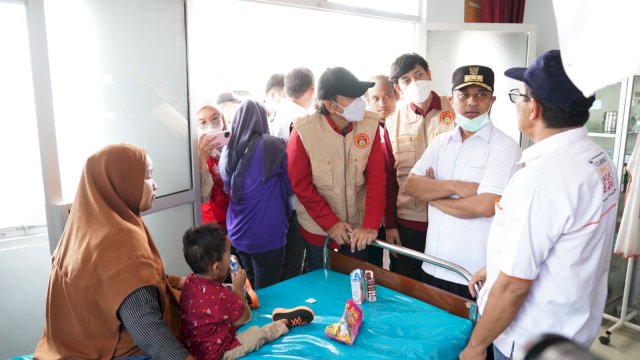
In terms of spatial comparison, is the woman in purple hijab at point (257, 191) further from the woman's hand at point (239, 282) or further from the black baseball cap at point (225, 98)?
the black baseball cap at point (225, 98)

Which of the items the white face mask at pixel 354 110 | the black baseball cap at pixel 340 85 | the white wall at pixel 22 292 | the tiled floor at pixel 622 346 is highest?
the black baseball cap at pixel 340 85

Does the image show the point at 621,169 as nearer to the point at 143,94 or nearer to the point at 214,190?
the point at 214,190

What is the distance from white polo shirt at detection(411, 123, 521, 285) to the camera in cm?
201

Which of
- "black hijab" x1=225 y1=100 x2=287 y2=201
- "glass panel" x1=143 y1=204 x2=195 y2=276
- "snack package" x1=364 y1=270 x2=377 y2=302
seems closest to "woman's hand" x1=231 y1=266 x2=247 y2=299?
"snack package" x1=364 y1=270 x2=377 y2=302

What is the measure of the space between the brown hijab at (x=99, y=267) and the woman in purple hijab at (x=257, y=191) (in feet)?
3.32

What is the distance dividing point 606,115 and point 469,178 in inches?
91.8

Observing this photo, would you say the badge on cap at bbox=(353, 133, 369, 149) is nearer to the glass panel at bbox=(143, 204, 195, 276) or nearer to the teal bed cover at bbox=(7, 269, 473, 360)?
the teal bed cover at bbox=(7, 269, 473, 360)

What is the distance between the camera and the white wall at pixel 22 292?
2352 millimetres

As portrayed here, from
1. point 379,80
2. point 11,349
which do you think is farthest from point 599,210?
point 11,349

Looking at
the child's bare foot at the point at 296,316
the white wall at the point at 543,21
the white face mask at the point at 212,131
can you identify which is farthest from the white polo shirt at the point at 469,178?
the white wall at the point at 543,21

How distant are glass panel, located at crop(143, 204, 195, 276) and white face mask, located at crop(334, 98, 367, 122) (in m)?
1.25

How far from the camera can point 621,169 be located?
3.38 metres

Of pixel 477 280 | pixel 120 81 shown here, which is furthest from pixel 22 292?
pixel 477 280

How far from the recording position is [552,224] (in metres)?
1.29
